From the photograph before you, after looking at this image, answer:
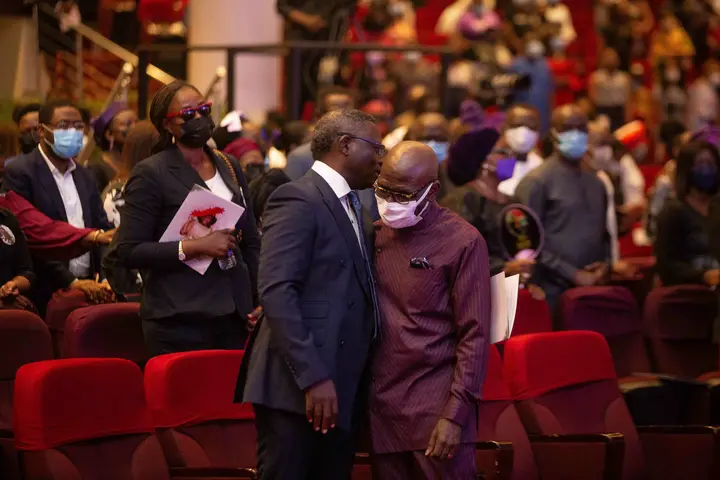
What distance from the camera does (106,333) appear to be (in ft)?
16.9

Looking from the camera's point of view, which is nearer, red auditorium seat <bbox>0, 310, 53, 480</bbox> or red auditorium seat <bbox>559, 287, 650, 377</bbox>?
red auditorium seat <bbox>0, 310, 53, 480</bbox>

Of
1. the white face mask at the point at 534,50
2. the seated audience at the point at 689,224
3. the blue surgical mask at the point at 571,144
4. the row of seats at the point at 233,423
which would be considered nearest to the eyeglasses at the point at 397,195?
the row of seats at the point at 233,423

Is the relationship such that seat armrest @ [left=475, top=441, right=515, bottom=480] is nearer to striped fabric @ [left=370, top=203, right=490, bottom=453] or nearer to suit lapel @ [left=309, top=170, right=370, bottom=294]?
striped fabric @ [left=370, top=203, right=490, bottom=453]

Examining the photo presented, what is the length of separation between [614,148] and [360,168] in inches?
248

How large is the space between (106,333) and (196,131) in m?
0.92

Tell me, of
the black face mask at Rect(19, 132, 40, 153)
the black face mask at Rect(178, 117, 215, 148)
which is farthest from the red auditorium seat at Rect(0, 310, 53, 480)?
the black face mask at Rect(19, 132, 40, 153)

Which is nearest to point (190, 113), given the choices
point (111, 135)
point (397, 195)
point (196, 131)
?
point (196, 131)

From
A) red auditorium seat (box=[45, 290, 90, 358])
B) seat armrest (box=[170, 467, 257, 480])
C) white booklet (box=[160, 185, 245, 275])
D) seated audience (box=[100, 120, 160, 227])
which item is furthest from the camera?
seated audience (box=[100, 120, 160, 227])

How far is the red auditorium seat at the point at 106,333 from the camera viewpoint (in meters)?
5.05

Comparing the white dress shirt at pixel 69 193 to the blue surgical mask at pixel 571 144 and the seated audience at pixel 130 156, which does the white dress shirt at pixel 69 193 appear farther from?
the blue surgical mask at pixel 571 144

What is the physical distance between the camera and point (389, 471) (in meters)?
3.85

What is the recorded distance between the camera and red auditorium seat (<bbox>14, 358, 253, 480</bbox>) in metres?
4.08

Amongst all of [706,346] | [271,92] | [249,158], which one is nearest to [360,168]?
[249,158]

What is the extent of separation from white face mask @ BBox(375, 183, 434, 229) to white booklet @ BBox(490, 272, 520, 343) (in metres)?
0.31
